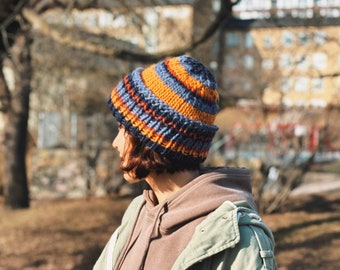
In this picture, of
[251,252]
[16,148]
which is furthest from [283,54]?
[251,252]

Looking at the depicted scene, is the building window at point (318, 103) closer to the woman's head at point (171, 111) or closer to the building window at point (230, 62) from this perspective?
the building window at point (230, 62)

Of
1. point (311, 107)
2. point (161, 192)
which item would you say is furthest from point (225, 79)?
point (161, 192)

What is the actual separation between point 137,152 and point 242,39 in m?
8.37

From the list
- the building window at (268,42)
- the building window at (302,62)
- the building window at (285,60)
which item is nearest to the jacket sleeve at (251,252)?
the building window at (302,62)

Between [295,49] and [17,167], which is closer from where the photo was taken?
[295,49]

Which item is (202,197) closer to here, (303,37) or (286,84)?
(303,37)

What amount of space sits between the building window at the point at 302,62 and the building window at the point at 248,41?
3.16 feet

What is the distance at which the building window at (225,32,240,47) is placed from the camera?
952 centimetres

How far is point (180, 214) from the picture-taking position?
1.66 meters

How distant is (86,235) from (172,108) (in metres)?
6.13

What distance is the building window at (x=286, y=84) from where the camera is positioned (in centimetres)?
913

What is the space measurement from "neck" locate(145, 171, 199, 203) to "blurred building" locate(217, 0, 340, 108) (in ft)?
17.1

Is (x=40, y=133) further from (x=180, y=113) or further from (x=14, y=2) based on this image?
(x=180, y=113)

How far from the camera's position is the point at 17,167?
952cm
